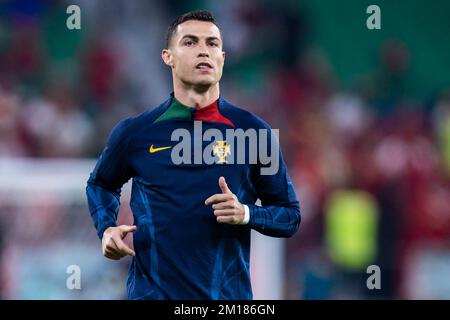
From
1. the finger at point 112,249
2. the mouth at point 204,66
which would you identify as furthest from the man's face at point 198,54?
the finger at point 112,249

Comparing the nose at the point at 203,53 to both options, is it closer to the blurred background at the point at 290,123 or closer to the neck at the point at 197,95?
the neck at the point at 197,95

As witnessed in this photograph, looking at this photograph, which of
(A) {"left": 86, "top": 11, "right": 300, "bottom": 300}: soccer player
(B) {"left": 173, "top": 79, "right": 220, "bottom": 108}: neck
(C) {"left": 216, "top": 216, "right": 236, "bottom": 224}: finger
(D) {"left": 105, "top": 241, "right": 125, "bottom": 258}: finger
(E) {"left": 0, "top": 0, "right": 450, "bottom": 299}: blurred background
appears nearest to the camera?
(C) {"left": 216, "top": 216, "right": 236, "bottom": 224}: finger

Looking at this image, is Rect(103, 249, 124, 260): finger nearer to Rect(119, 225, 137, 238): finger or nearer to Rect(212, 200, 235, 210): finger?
Rect(119, 225, 137, 238): finger

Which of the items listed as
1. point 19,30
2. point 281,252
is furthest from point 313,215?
point 19,30

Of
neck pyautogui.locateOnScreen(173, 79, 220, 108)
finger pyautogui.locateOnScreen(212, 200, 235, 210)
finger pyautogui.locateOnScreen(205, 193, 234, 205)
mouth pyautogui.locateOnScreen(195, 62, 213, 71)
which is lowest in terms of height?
finger pyautogui.locateOnScreen(212, 200, 235, 210)

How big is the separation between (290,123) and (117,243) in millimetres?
7559

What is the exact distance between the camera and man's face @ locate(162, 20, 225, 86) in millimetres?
4734

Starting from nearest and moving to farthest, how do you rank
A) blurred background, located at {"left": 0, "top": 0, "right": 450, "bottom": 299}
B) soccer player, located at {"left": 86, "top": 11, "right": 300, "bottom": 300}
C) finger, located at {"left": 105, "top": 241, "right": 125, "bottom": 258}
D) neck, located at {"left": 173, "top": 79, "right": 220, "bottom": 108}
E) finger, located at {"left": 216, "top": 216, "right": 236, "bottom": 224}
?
finger, located at {"left": 216, "top": 216, "right": 236, "bottom": 224} < finger, located at {"left": 105, "top": 241, "right": 125, "bottom": 258} < soccer player, located at {"left": 86, "top": 11, "right": 300, "bottom": 300} < neck, located at {"left": 173, "top": 79, "right": 220, "bottom": 108} < blurred background, located at {"left": 0, "top": 0, "right": 450, "bottom": 299}

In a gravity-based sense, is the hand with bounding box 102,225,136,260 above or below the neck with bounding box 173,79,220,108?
below

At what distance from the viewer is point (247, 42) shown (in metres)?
13.3

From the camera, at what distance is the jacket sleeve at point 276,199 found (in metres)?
4.74

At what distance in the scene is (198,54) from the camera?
4742mm

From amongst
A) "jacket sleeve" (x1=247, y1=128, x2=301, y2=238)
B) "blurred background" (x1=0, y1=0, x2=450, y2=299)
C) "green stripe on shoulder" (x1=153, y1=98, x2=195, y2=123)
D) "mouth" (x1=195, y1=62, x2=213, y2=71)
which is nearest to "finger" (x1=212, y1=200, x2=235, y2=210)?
"jacket sleeve" (x1=247, y1=128, x2=301, y2=238)
